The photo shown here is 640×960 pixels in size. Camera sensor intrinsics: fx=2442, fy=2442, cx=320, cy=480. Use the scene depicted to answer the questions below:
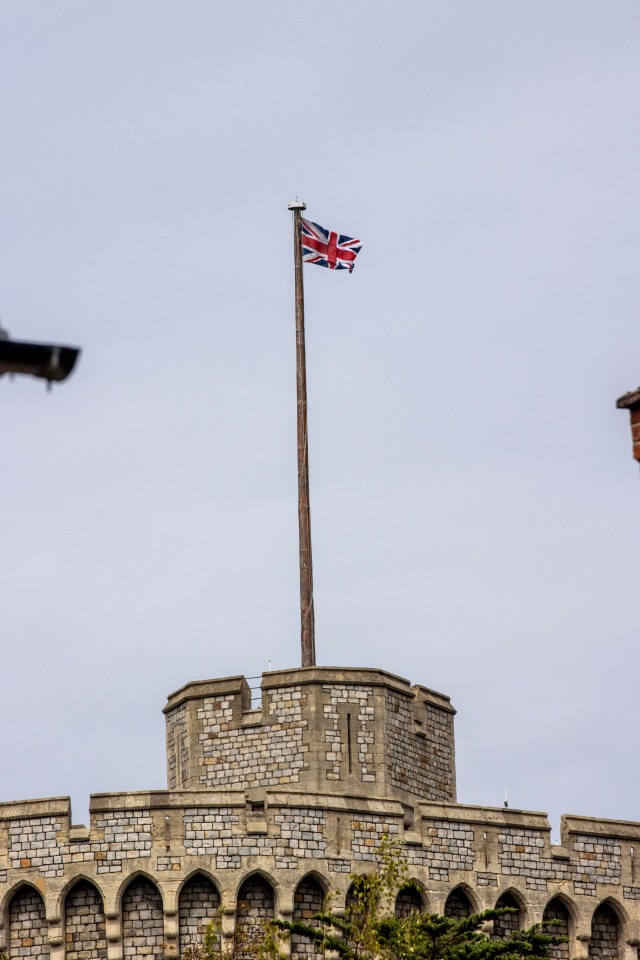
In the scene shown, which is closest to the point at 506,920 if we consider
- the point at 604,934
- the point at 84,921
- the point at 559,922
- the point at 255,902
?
the point at 559,922

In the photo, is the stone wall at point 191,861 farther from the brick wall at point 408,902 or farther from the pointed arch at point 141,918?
the brick wall at point 408,902

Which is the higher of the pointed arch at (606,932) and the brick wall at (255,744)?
the brick wall at (255,744)

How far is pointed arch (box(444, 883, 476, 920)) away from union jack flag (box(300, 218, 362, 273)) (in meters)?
15.3

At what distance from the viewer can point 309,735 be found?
152 ft

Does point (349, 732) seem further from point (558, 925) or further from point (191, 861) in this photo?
point (558, 925)

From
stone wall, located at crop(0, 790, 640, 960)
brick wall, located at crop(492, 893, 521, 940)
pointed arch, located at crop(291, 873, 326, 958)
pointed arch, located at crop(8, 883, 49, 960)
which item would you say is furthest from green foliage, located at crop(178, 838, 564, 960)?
brick wall, located at crop(492, 893, 521, 940)

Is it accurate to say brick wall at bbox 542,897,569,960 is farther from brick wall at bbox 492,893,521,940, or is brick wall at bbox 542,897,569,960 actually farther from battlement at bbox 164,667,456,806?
battlement at bbox 164,667,456,806

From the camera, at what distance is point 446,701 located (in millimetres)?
49281

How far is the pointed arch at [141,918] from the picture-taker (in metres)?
43.9

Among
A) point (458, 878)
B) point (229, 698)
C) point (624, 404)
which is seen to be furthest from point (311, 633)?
point (624, 404)

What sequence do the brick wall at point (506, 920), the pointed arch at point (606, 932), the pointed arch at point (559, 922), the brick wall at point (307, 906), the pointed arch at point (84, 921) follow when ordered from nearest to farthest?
the pointed arch at point (84, 921), the brick wall at point (307, 906), the brick wall at point (506, 920), the pointed arch at point (559, 922), the pointed arch at point (606, 932)

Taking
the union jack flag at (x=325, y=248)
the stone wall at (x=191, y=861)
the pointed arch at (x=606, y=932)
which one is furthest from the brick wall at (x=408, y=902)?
the union jack flag at (x=325, y=248)

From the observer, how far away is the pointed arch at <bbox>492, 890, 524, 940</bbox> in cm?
4594

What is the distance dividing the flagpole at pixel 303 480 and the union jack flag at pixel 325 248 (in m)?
0.22
